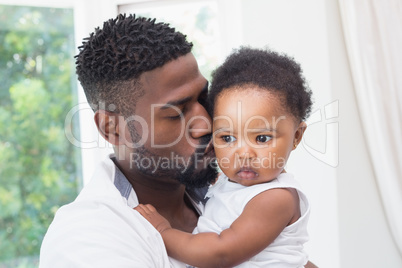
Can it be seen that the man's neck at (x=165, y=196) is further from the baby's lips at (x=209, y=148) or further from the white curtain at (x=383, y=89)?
the white curtain at (x=383, y=89)

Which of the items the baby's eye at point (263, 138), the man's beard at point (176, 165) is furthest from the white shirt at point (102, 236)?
the baby's eye at point (263, 138)

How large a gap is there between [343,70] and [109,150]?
1478mm

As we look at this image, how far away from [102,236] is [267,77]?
59cm

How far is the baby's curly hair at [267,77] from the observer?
1.36 metres

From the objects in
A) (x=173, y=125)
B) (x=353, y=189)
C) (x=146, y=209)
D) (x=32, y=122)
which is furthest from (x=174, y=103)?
(x=32, y=122)

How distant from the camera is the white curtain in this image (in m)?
2.79

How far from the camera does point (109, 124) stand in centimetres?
144

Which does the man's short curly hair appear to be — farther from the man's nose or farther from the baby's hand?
the baby's hand

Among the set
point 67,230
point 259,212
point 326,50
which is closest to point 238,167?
point 259,212

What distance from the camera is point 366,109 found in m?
2.82

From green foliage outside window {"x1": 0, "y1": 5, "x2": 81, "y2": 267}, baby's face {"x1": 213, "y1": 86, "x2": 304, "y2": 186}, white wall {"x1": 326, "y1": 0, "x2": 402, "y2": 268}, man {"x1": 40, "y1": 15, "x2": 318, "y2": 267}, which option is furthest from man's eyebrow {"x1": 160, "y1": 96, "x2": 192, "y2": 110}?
green foliage outside window {"x1": 0, "y1": 5, "x2": 81, "y2": 267}

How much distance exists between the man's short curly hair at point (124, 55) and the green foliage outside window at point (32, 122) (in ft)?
6.07

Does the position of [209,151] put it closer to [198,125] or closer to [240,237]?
[198,125]

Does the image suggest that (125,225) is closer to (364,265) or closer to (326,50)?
(326,50)
